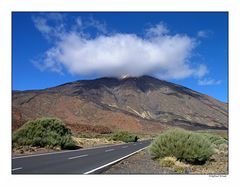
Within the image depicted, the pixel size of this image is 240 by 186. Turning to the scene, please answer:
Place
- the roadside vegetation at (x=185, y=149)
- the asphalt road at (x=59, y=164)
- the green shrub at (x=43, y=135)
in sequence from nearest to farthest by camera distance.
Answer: the asphalt road at (x=59, y=164) < the roadside vegetation at (x=185, y=149) < the green shrub at (x=43, y=135)

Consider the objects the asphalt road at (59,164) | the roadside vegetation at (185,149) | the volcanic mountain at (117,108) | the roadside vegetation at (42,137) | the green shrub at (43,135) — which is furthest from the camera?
the volcanic mountain at (117,108)

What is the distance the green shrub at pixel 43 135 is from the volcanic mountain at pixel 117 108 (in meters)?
38.5

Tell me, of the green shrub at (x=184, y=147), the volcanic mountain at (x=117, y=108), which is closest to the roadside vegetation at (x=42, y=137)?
the green shrub at (x=184, y=147)

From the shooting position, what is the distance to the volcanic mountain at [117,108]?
111688mm

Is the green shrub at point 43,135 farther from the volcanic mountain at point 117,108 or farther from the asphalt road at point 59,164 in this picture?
the volcanic mountain at point 117,108

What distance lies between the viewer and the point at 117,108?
14562 centimetres

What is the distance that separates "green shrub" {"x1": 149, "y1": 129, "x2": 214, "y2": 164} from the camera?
15930 mm

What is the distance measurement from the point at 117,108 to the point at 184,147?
130 m

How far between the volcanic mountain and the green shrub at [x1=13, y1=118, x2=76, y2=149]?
38.5 metres

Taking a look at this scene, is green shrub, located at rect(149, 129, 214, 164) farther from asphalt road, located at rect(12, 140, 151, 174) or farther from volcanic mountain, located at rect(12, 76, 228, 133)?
volcanic mountain, located at rect(12, 76, 228, 133)

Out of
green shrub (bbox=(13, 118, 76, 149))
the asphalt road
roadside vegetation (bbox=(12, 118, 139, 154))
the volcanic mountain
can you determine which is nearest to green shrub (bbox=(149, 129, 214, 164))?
the asphalt road
